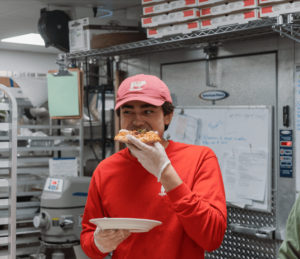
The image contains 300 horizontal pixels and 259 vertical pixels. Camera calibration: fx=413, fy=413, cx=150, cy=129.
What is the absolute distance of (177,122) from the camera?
3281mm

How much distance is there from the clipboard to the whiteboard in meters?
1.00

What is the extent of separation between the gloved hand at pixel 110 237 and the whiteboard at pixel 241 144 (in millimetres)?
1561

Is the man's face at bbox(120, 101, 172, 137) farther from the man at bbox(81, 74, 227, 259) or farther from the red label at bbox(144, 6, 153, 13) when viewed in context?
the red label at bbox(144, 6, 153, 13)

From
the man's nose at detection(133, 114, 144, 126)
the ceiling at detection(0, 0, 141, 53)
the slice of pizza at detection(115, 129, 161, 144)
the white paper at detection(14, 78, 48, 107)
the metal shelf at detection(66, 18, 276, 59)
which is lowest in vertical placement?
the slice of pizza at detection(115, 129, 161, 144)

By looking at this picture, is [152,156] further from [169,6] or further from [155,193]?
[169,6]

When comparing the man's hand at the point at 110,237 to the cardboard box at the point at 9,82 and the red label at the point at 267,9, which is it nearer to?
the red label at the point at 267,9

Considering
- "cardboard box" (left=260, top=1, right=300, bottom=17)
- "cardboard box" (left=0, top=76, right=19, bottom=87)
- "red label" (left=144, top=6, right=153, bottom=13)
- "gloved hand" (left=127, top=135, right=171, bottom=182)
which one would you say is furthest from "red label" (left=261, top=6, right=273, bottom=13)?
"cardboard box" (left=0, top=76, right=19, bottom=87)

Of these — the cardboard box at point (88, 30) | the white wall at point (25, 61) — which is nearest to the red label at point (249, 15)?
the cardboard box at point (88, 30)

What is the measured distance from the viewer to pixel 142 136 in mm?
1571

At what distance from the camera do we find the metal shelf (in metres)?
2.62

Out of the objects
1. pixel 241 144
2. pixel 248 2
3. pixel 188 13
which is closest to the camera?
pixel 248 2

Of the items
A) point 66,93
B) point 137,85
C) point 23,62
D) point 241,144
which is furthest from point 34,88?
point 23,62

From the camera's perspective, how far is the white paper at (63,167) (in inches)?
155

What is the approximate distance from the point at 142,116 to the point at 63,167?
8.21ft
